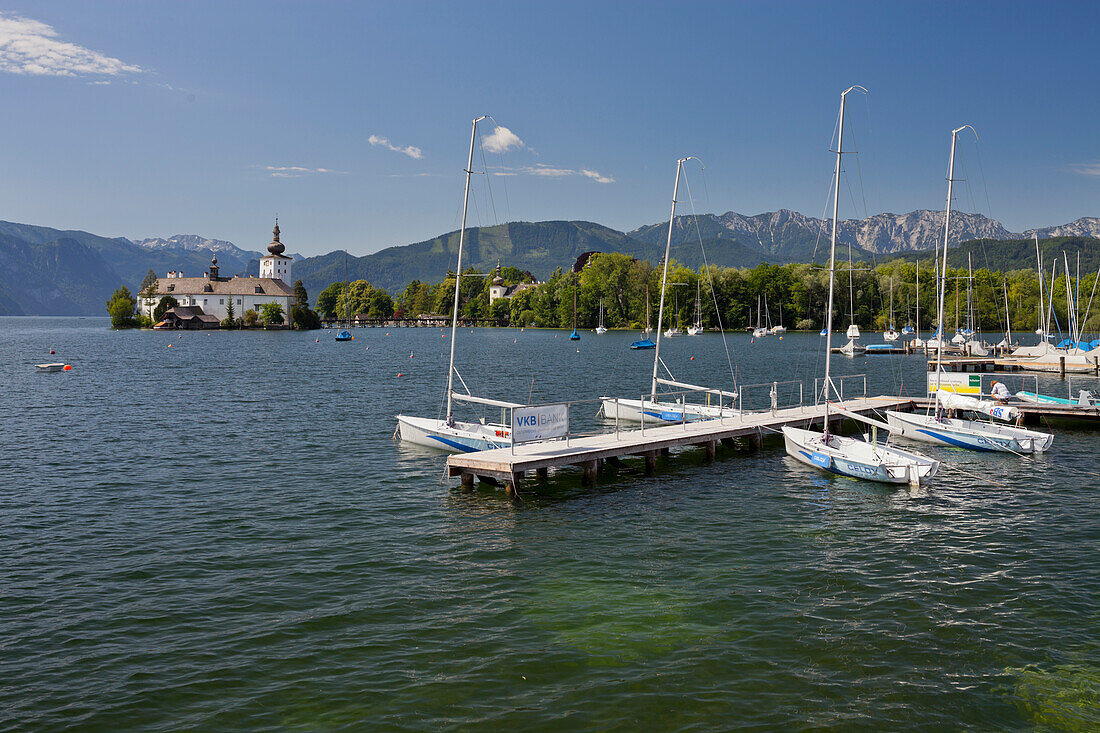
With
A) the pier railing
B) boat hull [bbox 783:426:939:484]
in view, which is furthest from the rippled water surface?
the pier railing

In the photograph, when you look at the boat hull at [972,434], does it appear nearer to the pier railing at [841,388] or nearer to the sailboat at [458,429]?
the pier railing at [841,388]

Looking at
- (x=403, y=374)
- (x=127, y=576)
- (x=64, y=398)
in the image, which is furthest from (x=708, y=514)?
(x=403, y=374)

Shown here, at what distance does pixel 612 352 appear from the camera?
118 meters

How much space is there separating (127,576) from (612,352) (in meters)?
102

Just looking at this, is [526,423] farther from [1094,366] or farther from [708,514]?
[1094,366]

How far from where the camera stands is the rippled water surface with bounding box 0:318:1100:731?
42.5 feet

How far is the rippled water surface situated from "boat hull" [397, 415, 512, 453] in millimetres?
1424

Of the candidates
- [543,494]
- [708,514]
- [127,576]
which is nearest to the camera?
[127,576]

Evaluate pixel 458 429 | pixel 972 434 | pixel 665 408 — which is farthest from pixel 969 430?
pixel 458 429

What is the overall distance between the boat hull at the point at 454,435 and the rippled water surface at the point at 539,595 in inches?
56.1

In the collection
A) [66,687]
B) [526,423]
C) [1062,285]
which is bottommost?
[66,687]

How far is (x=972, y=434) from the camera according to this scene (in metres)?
35.2

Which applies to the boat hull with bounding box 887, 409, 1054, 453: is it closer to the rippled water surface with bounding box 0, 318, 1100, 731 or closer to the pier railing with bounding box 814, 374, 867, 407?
the rippled water surface with bounding box 0, 318, 1100, 731

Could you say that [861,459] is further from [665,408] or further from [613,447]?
[665,408]
